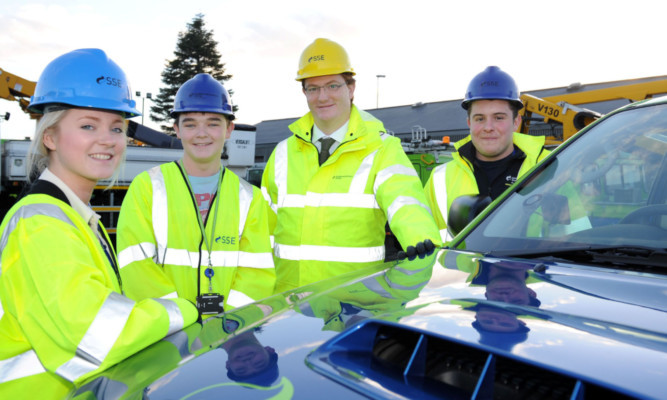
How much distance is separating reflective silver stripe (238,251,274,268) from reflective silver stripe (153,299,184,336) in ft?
4.85

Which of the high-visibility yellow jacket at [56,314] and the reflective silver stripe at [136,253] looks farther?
the reflective silver stripe at [136,253]

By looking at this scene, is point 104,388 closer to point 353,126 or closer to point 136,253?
point 136,253

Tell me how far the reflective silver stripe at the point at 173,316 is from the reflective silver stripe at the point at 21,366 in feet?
1.29

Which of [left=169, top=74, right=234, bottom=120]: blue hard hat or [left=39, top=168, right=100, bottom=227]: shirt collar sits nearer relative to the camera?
[left=39, top=168, right=100, bottom=227]: shirt collar

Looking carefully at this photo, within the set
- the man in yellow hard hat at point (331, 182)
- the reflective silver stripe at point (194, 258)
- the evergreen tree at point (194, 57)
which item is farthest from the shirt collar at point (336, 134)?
the evergreen tree at point (194, 57)

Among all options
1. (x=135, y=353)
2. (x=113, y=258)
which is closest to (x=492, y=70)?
(x=113, y=258)

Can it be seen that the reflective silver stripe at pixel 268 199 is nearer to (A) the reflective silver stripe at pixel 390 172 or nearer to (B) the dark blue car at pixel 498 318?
(A) the reflective silver stripe at pixel 390 172

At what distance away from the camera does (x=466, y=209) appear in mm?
2082

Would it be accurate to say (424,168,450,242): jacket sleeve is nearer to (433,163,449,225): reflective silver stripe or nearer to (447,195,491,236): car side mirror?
(433,163,449,225): reflective silver stripe

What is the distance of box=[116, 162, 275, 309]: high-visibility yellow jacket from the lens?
302 centimetres

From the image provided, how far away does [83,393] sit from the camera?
54.6 inches

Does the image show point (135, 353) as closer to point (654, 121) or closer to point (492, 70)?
point (654, 121)

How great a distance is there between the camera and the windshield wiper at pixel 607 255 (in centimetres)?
152

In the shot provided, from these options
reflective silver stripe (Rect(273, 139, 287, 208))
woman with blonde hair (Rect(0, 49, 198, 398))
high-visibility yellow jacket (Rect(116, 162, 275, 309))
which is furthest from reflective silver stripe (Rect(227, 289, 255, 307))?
woman with blonde hair (Rect(0, 49, 198, 398))
